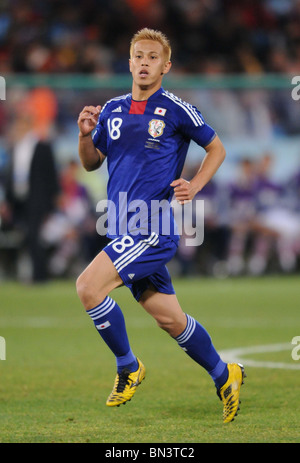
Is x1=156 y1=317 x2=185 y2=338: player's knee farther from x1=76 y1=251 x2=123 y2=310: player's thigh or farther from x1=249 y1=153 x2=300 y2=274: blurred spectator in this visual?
x1=249 y1=153 x2=300 y2=274: blurred spectator

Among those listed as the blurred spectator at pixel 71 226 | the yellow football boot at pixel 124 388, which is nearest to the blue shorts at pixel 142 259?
the yellow football boot at pixel 124 388

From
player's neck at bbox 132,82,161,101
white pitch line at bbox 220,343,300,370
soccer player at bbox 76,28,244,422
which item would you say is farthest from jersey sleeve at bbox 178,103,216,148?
white pitch line at bbox 220,343,300,370

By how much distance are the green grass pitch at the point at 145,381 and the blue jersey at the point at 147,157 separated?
1.15m

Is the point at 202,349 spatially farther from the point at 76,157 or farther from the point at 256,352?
the point at 76,157

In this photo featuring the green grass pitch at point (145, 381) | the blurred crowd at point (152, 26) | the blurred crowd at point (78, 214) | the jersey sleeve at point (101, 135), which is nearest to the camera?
the green grass pitch at point (145, 381)

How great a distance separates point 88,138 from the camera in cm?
533

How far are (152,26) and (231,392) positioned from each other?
14.6 m

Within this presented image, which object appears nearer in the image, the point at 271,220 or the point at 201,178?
the point at 201,178

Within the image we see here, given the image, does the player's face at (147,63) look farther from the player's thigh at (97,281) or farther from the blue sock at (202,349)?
the blue sock at (202,349)

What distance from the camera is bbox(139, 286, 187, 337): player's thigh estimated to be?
5199 mm

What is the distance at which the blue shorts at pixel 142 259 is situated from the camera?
16.5 feet

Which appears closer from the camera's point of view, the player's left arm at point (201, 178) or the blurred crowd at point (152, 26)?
the player's left arm at point (201, 178)

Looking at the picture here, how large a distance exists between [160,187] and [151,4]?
14886mm

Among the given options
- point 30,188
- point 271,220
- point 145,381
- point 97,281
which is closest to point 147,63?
point 97,281
